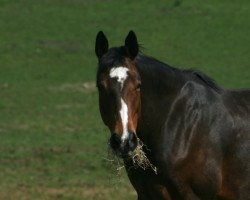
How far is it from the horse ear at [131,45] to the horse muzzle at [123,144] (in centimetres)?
81

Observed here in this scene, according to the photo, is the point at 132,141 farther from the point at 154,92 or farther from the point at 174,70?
the point at 174,70

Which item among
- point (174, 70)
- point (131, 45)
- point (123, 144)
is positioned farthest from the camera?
point (174, 70)

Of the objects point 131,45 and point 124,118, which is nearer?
point 124,118

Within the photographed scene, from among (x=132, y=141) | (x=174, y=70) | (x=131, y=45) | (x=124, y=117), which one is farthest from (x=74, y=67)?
(x=132, y=141)

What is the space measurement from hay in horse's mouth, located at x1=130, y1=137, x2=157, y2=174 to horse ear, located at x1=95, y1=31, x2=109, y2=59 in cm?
83

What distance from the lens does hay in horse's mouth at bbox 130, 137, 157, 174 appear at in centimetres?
813

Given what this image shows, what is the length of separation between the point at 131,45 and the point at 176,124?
0.88 meters

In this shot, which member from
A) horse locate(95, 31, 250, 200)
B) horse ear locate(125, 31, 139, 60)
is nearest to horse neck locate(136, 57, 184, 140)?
horse locate(95, 31, 250, 200)

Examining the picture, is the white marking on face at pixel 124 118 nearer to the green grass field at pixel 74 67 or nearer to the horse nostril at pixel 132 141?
the horse nostril at pixel 132 141

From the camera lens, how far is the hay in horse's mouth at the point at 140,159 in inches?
320

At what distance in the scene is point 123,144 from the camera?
25.1ft

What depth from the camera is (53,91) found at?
24094 mm

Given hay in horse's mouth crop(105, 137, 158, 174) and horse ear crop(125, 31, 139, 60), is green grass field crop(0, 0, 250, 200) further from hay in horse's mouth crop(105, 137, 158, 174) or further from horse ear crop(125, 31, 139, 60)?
horse ear crop(125, 31, 139, 60)

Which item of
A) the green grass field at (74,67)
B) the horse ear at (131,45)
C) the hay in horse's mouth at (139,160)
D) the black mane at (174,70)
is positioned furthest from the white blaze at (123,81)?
the green grass field at (74,67)
